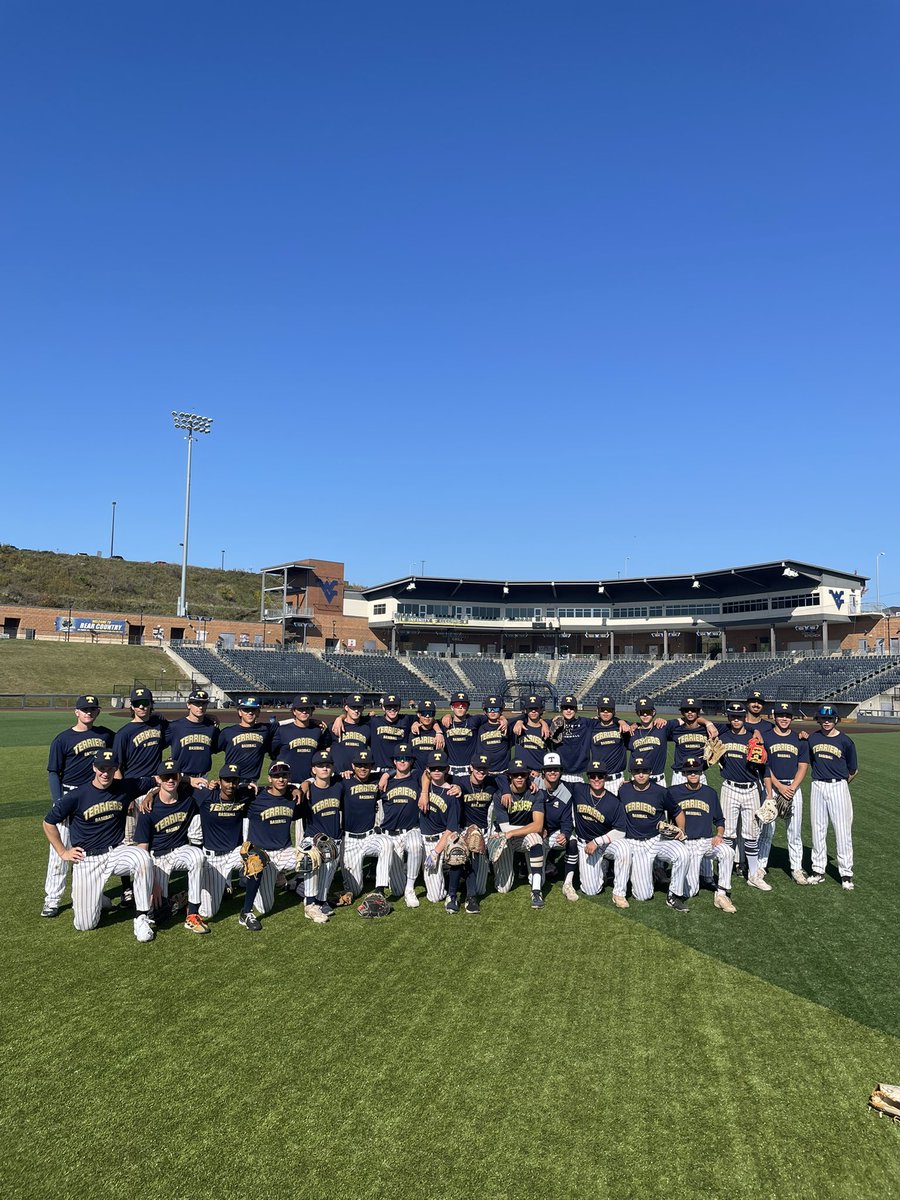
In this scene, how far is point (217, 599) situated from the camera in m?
95.8

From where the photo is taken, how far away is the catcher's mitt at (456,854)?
336 inches

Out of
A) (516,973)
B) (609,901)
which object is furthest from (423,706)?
(516,973)

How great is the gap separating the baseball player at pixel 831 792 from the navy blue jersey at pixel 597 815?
2833mm

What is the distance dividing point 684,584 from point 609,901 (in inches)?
2295

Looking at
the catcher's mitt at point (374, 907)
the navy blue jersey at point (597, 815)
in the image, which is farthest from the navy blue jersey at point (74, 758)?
the navy blue jersey at point (597, 815)

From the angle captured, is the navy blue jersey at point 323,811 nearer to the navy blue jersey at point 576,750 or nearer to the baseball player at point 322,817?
the baseball player at point 322,817

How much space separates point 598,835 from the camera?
912 centimetres

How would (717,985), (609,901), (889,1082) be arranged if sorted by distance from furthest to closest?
(609,901) < (717,985) < (889,1082)

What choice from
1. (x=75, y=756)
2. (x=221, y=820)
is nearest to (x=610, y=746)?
(x=221, y=820)

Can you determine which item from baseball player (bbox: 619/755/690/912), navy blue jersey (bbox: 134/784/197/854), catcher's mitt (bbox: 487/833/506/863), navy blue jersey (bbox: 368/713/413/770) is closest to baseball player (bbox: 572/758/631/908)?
baseball player (bbox: 619/755/690/912)

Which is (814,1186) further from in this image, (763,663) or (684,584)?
(684,584)

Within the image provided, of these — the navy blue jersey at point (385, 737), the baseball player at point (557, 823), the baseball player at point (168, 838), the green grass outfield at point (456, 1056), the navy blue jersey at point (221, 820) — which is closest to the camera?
the green grass outfield at point (456, 1056)

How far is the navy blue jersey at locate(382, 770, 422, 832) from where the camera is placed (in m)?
8.99

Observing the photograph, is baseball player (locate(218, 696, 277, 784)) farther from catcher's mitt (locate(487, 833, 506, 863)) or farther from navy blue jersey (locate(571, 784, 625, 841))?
navy blue jersey (locate(571, 784, 625, 841))
